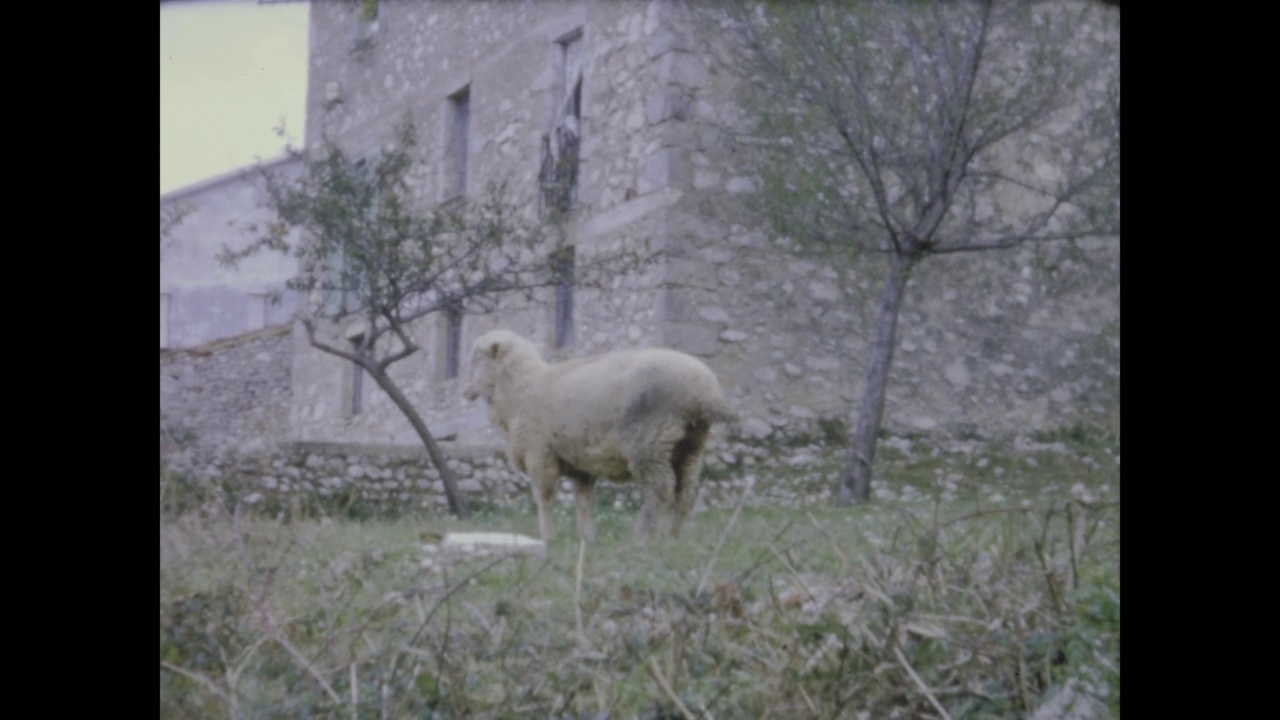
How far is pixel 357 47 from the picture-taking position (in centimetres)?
235

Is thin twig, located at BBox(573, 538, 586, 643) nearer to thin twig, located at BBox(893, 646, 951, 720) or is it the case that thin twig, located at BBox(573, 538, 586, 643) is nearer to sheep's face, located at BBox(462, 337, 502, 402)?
sheep's face, located at BBox(462, 337, 502, 402)

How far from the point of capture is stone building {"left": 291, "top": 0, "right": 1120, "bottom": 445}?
2340 mm

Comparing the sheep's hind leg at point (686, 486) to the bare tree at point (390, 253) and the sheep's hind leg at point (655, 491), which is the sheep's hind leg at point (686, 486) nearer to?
the sheep's hind leg at point (655, 491)

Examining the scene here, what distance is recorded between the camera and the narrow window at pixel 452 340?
234 cm

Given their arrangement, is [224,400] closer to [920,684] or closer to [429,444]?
[429,444]

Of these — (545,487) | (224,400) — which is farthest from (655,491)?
(224,400)

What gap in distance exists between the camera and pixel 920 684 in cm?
242

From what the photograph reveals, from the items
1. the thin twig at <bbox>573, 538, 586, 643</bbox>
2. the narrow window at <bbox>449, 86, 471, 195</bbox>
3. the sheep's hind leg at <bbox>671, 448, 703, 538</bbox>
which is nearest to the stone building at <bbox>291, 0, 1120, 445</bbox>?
the narrow window at <bbox>449, 86, 471, 195</bbox>

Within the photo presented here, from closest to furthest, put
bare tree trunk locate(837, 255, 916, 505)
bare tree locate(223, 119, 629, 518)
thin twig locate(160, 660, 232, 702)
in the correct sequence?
thin twig locate(160, 660, 232, 702) < bare tree locate(223, 119, 629, 518) < bare tree trunk locate(837, 255, 916, 505)

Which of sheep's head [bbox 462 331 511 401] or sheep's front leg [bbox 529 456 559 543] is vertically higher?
sheep's head [bbox 462 331 511 401]

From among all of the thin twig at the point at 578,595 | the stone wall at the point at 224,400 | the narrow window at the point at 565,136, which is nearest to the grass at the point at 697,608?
the thin twig at the point at 578,595

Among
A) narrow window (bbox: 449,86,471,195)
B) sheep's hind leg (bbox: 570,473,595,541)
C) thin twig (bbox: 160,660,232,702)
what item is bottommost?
thin twig (bbox: 160,660,232,702)

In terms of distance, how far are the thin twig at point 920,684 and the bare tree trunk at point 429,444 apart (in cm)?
74

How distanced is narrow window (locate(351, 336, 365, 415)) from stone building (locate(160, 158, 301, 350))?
0.11m
